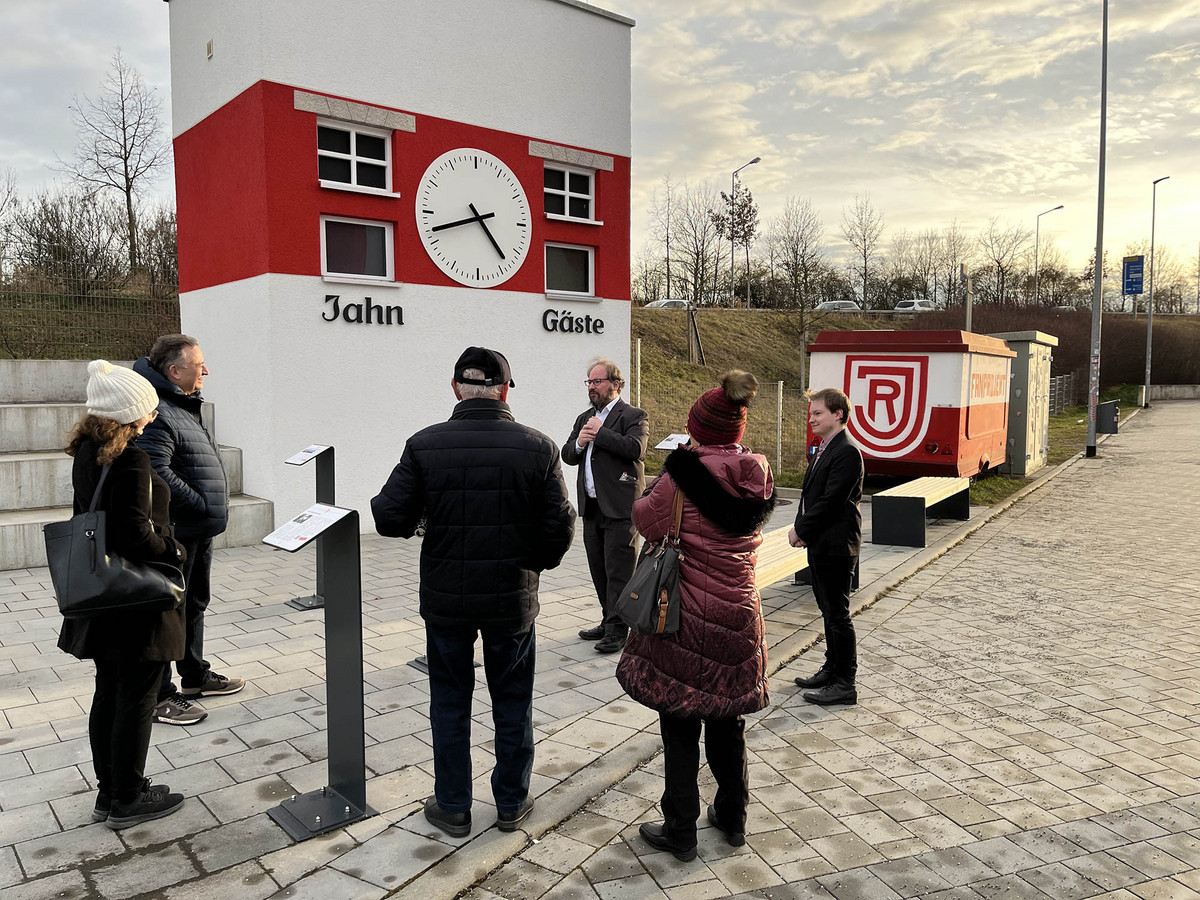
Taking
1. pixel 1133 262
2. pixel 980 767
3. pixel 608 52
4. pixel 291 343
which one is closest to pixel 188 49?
pixel 291 343

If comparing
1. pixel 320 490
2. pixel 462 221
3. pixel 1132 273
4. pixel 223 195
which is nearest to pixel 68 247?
pixel 223 195

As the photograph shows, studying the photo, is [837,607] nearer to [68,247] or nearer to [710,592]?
[710,592]

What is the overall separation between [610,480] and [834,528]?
1501mm

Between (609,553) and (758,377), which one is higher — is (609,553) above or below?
below

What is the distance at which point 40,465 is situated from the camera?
9.05 m

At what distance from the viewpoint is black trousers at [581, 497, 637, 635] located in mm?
5773

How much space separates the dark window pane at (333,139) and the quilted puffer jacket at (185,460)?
20.7 ft

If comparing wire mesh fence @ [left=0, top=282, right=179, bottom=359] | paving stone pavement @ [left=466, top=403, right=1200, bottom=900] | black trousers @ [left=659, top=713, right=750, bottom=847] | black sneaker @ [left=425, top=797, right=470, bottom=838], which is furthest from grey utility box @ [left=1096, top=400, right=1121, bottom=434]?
black sneaker @ [left=425, top=797, right=470, bottom=838]

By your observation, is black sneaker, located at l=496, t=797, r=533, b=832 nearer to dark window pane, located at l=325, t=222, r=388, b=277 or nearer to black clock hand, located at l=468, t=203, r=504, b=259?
dark window pane, located at l=325, t=222, r=388, b=277

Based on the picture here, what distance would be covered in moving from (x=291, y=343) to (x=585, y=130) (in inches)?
209

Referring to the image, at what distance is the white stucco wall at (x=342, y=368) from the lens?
9.73 metres

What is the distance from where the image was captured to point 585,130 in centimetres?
1231

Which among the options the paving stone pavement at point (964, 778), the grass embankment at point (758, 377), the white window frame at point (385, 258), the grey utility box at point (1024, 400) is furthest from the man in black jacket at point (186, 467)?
the grey utility box at point (1024, 400)

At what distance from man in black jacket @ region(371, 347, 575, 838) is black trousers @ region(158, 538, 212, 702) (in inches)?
76.3
